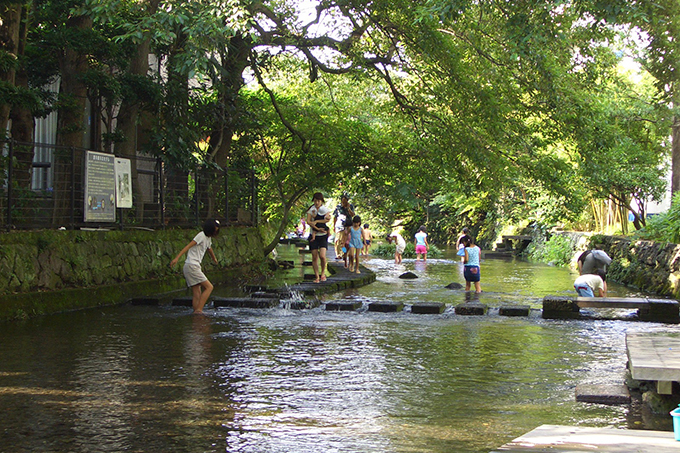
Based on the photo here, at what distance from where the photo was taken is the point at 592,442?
4051mm

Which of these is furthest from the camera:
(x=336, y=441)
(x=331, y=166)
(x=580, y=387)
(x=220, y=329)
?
(x=331, y=166)

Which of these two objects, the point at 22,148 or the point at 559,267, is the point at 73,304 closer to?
the point at 22,148

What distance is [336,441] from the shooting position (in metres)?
→ 5.14

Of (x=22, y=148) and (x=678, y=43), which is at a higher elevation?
(x=678, y=43)

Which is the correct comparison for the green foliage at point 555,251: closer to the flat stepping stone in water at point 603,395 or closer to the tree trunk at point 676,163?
the tree trunk at point 676,163

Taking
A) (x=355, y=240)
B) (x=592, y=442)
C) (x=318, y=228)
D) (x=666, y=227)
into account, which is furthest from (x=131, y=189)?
(x=666, y=227)

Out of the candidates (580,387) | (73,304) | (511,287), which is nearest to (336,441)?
(580,387)

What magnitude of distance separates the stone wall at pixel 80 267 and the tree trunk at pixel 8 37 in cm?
206

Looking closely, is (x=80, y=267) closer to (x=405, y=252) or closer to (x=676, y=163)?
(x=676, y=163)

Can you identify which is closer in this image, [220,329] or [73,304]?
[220,329]

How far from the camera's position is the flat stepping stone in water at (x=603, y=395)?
6254 millimetres

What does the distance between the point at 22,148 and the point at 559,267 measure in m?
19.3

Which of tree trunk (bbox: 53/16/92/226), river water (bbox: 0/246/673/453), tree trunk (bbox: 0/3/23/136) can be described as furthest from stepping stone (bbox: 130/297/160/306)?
tree trunk (bbox: 0/3/23/136)

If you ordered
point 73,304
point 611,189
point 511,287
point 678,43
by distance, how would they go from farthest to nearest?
point 611,189
point 511,287
point 678,43
point 73,304
